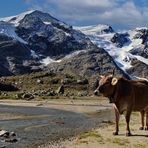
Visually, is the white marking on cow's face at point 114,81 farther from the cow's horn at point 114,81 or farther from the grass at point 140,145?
the grass at point 140,145

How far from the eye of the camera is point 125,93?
98.3ft

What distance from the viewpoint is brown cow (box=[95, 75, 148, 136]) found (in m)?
28.8

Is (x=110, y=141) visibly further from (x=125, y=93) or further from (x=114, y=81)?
(x=114, y=81)

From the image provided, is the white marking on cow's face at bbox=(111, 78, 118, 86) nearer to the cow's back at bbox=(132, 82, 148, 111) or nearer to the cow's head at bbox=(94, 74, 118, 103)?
the cow's head at bbox=(94, 74, 118, 103)

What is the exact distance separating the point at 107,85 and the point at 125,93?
5.99 feet

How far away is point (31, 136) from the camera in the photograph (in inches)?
1344

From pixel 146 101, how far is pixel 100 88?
4563 millimetres

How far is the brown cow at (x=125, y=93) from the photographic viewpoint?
28.8 meters

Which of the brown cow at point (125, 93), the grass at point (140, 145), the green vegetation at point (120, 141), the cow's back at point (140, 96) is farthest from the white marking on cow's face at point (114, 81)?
A: the grass at point (140, 145)

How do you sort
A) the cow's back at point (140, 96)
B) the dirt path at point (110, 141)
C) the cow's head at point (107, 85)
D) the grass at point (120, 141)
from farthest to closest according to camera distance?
the cow's back at point (140, 96) → the cow's head at point (107, 85) → the grass at point (120, 141) → the dirt path at point (110, 141)

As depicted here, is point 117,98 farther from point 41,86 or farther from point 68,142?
point 41,86

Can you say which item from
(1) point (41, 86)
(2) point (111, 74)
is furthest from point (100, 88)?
(1) point (41, 86)

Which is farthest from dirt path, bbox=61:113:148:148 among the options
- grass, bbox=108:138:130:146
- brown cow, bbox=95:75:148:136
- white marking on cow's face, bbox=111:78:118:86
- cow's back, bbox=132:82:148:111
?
white marking on cow's face, bbox=111:78:118:86

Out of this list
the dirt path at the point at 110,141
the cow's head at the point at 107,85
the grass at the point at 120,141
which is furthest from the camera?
the cow's head at the point at 107,85
